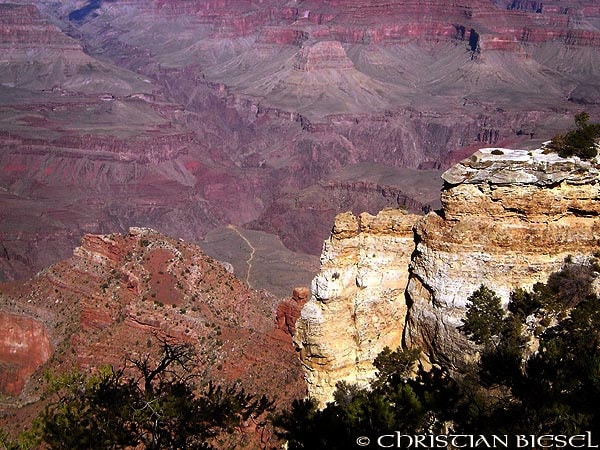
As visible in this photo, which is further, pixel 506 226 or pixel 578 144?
pixel 578 144

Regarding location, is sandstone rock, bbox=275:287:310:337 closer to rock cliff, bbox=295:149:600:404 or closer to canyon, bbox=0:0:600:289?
rock cliff, bbox=295:149:600:404

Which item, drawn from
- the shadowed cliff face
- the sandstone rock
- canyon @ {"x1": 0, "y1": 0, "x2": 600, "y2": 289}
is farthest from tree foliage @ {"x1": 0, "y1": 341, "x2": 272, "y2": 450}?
canyon @ {"x1": 0, "y1": 0, "x2": 600, "y2": 289}

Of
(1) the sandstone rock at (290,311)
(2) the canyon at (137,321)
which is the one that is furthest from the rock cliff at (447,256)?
(1) the sandstone rock at (290,311)

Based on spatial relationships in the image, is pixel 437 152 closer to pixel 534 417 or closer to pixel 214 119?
pixel 214 119

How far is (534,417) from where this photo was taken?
1260 cm

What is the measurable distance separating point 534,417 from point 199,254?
2195 centimetres

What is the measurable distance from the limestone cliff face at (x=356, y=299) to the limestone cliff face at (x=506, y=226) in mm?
1894

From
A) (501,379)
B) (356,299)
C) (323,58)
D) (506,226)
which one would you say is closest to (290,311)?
(356,299)

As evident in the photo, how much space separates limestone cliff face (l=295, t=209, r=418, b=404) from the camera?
17953 mm

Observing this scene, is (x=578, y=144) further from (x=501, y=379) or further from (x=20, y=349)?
(x=20, y=349)

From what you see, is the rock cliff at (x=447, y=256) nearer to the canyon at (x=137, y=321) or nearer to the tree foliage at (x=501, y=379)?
the tree foliage at (x=501, y=379)

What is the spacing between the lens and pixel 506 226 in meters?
15.5

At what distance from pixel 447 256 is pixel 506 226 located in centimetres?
167

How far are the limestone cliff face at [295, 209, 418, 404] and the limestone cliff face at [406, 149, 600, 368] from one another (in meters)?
1.89
